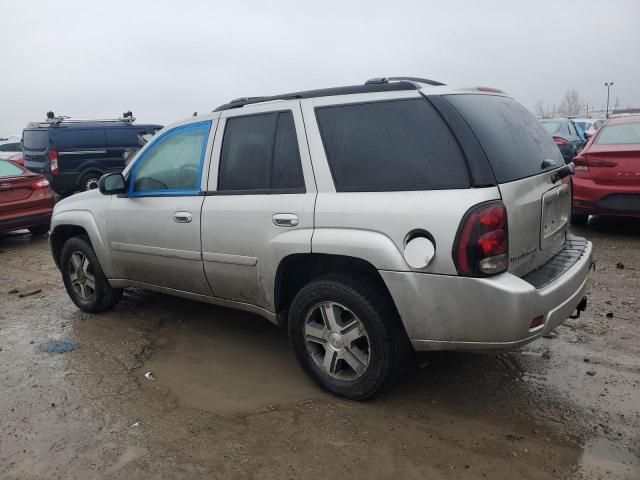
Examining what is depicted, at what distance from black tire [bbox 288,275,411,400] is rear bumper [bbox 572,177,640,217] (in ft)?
15.6

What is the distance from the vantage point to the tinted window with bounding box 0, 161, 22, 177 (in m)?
8.44

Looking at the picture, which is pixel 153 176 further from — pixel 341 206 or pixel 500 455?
pixel 500 455

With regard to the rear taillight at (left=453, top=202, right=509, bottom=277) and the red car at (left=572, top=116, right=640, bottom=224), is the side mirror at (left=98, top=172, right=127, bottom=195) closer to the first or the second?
the rear taillight at (left=453, top=202, right=509, bottom=277)

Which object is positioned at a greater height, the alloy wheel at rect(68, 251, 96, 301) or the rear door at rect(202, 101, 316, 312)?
the rear door at rect(202, 101, 316, 312)

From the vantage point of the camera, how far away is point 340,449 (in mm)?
2822

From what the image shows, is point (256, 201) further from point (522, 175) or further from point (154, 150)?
point (522, 175)

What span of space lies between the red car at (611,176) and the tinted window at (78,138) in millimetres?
11022

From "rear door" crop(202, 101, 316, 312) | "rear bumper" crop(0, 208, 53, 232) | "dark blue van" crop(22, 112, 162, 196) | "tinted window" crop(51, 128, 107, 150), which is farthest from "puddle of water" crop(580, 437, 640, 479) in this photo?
"tinted window" crop(51, 128, 107, 150)

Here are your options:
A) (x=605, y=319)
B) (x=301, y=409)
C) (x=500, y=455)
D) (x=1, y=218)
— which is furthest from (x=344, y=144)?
(x=1, y=218)

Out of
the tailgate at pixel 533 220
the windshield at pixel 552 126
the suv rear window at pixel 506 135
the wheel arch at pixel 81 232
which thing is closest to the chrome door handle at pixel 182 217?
the wheel arch at pixel 81 232

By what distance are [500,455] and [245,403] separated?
59.7 inches

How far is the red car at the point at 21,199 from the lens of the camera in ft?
26.7


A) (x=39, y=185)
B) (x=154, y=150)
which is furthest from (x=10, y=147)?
(x=154, y=150)

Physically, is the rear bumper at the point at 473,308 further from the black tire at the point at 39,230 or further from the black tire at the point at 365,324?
the black tire at the point at 39,230
